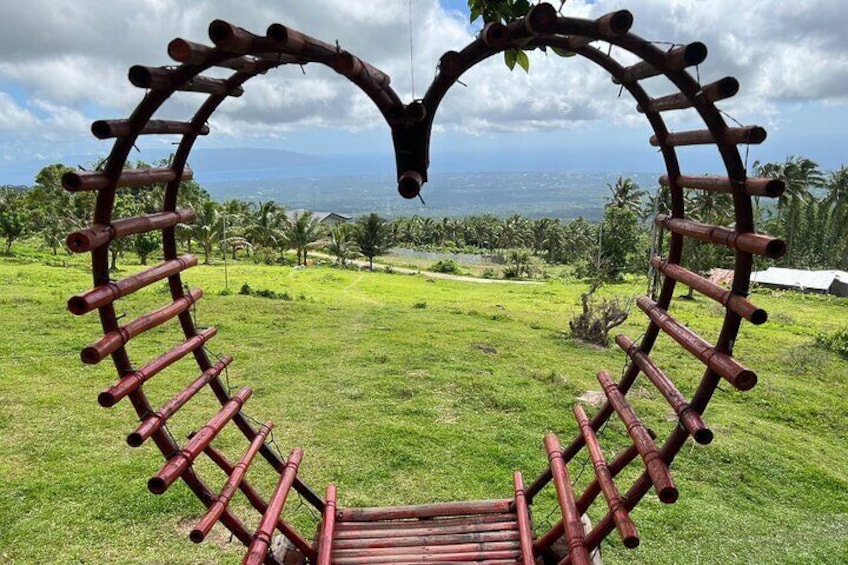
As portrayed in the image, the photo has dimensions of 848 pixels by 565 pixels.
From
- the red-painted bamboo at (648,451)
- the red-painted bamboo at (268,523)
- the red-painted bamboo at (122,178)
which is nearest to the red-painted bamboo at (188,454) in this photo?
the red-painted bamboo at (268,523)

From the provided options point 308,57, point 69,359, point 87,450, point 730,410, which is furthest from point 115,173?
point 730,410

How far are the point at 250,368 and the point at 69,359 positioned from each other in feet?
10.5

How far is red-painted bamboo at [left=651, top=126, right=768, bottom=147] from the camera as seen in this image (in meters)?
2.45

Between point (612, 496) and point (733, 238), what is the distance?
1470mm

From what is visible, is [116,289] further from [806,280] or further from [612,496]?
[806,280]

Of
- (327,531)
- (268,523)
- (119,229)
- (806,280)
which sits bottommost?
A: (806,280)

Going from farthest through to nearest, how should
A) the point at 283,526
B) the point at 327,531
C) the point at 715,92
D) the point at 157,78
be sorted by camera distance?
the point at 327,531 < the point at 283,526 < the point at 157,78 < the point at 715,92

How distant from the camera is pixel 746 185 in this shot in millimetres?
2570

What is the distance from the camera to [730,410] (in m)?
9.53

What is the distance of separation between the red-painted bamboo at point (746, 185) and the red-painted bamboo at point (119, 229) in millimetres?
2969

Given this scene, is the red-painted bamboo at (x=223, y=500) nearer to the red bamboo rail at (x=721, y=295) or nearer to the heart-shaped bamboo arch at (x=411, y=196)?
the heart-shaped bamboo arch at (x=411, y=196)

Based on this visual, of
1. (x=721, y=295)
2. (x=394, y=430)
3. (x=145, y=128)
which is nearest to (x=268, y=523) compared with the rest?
(x=145, y=128)

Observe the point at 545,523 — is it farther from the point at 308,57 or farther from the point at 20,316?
the point at 20,316

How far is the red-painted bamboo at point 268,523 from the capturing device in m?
3.11
